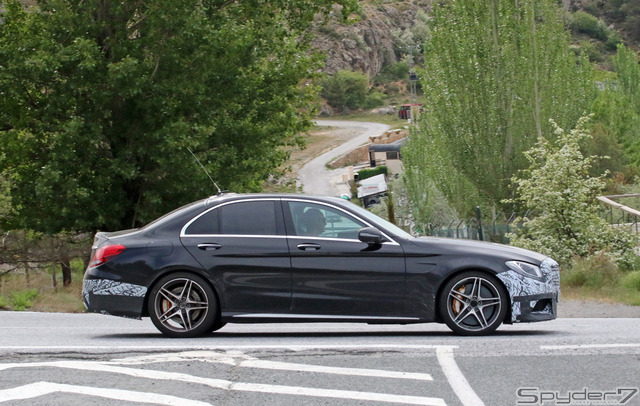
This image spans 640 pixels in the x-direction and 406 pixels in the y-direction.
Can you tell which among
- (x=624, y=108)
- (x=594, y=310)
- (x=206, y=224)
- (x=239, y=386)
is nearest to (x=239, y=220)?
(x=206, y=224)

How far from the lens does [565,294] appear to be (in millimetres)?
17188

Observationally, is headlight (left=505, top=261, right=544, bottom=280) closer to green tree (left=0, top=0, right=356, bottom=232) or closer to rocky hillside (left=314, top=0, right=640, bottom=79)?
green tree (left=0, top=0, right=356, bottom=232)

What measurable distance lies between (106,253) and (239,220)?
139 cm

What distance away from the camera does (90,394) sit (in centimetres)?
644

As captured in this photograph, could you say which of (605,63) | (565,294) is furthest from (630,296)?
(605,63)

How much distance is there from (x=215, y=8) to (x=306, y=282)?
17217 mm

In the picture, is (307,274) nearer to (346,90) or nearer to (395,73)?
(346,90)

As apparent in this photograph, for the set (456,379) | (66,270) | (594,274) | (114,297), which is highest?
(114,297)

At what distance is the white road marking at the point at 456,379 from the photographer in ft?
20.1

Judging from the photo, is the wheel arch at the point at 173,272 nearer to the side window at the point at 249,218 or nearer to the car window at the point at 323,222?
the side window at the point at 249,218

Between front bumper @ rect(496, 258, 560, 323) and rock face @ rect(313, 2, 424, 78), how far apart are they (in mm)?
166139

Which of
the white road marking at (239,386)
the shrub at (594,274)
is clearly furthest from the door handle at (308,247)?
the shrub at (594,274)

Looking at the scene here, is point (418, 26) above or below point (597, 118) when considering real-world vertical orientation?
above

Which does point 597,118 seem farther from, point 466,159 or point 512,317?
point 512,317
